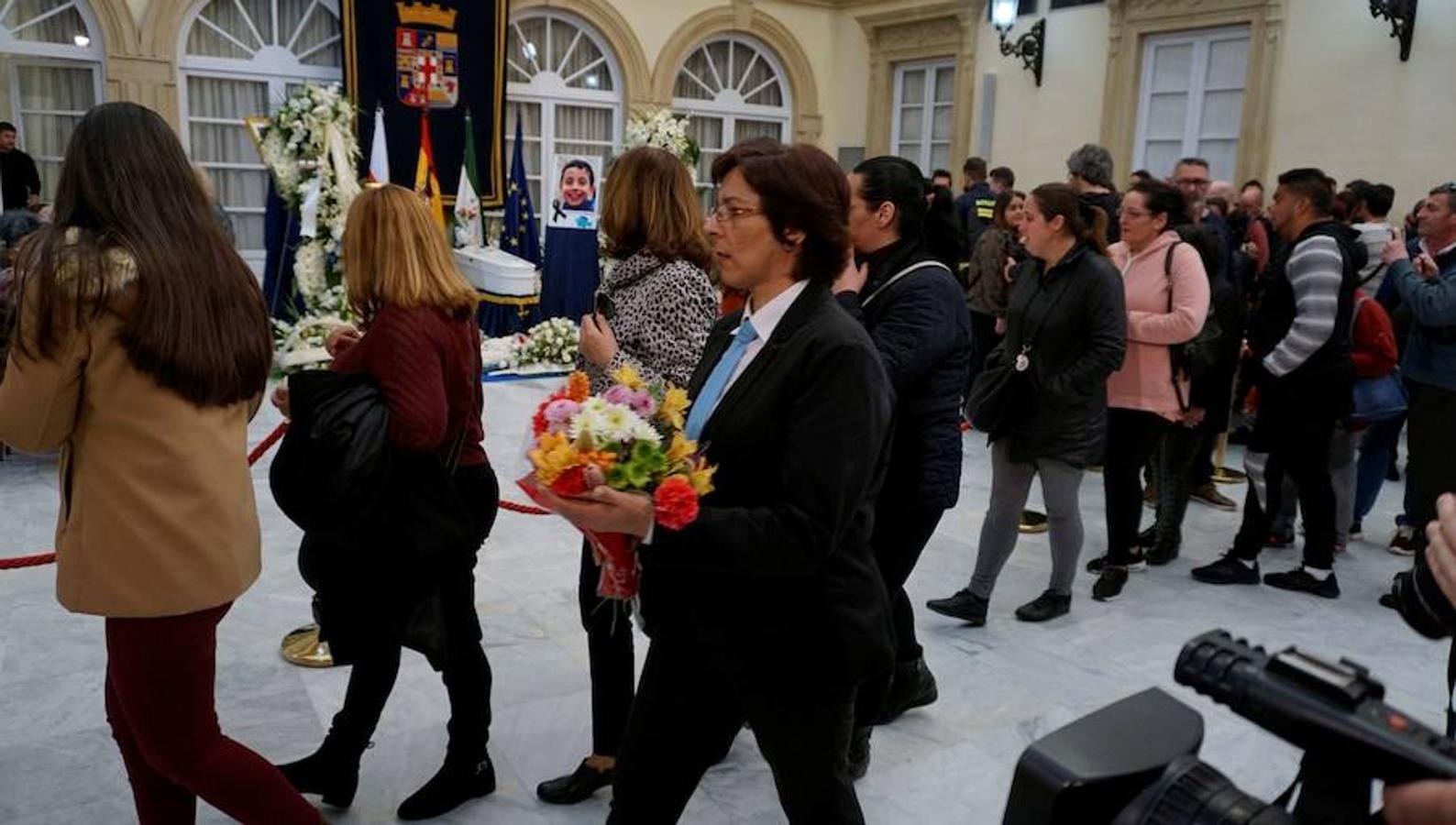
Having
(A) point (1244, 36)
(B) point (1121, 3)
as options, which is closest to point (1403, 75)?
(A) point (1244, 36)

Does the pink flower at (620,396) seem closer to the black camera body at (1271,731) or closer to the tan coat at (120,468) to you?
the tan coat at (120,468)

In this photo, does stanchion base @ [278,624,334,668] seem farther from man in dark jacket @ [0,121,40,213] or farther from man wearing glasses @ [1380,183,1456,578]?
man in dark jacket @ [0,121,40,213]


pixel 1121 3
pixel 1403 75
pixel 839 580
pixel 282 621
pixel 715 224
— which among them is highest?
pixel 1121 3

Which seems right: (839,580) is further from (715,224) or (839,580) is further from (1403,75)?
(1403,75)

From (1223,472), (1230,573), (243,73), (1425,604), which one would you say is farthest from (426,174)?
(1425,604)

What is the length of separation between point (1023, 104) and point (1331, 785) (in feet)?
36.2

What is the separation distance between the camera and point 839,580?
1.66 meters

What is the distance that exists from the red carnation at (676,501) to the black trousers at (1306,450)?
337 cm

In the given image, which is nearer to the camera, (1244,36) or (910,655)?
(910,655)

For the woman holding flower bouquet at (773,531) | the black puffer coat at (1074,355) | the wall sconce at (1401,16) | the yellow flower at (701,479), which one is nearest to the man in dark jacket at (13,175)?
the black puffer coat at (1074,355)

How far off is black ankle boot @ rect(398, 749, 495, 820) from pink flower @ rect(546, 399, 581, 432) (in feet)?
3.99

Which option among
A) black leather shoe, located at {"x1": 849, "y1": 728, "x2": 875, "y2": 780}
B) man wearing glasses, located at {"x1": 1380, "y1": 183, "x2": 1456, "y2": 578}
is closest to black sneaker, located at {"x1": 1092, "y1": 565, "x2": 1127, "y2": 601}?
man wearing glasses, located at {"x1": 1380, "y1": 183, "x2": 1456, "y2": 578}

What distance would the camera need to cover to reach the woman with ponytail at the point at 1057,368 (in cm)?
355

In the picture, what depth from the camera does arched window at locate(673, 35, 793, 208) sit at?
1273 cm
